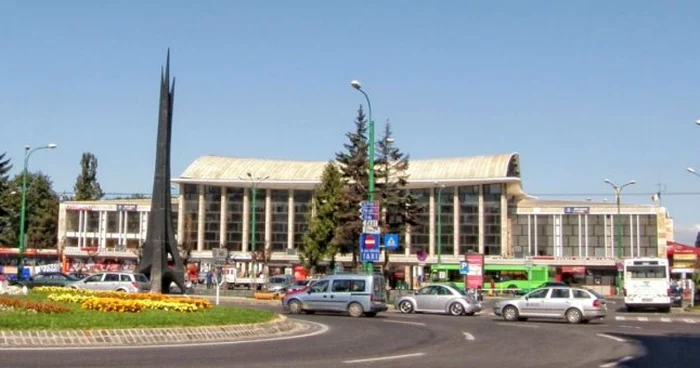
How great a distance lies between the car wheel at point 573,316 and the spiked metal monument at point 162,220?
58.6ft

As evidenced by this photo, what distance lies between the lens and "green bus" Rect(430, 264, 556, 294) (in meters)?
71.6

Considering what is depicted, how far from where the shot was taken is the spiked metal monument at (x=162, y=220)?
4088cm

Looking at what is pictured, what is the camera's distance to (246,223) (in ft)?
340

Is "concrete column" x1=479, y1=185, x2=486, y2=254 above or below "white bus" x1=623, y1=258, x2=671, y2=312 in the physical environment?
above

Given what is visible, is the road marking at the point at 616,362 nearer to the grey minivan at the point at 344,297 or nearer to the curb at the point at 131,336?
the curb at the point at 131,336

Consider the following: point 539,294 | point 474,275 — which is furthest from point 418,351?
point 474,275

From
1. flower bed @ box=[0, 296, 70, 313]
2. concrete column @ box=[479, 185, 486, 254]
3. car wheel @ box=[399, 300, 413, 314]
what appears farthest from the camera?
concrete column @ box=[479, 185, 486, 254]

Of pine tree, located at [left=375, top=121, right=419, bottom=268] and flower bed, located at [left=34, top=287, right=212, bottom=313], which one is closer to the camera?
flower bed, located at [left=34, top=287, right=212, bottom=313]

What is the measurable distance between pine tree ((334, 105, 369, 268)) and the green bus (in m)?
8.09

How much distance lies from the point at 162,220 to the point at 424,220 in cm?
6138

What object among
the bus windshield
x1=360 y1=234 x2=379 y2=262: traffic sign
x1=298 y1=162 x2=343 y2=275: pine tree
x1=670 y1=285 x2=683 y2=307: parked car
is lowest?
x1=670 y1=285 x2=683 y2=307: parked car

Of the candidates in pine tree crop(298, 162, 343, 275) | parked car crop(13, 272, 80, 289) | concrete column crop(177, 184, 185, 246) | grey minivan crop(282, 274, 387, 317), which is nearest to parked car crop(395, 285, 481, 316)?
grey minivan crop(282, 274, 387, 317)

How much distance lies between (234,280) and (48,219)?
4341cm

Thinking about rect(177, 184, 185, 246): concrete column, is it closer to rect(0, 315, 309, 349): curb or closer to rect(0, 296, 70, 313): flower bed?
rect(0, 296, 70, 313): flower bed
